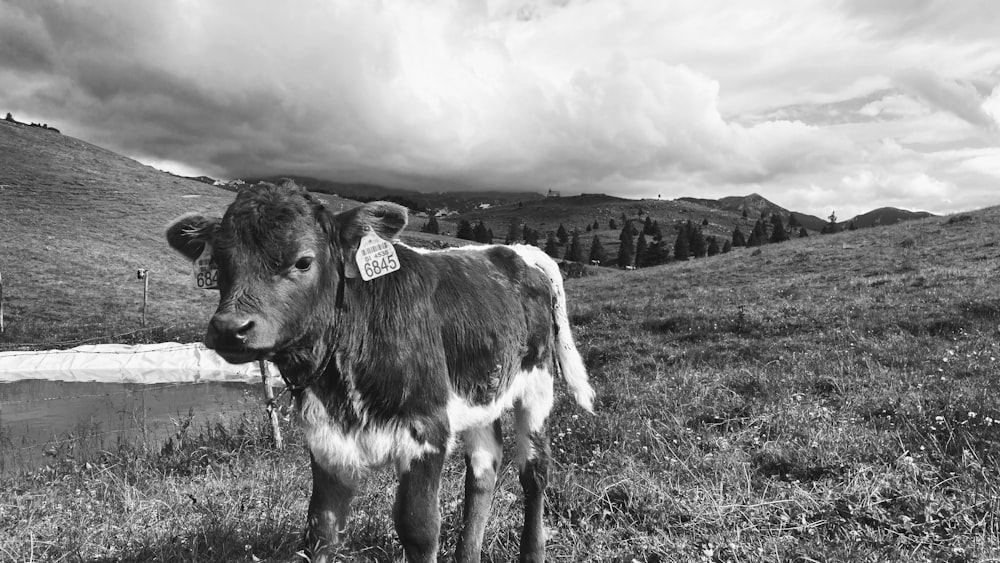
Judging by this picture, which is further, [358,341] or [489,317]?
[489,317]

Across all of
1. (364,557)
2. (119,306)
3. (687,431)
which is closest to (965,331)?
(687,431)

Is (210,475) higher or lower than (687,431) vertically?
lower

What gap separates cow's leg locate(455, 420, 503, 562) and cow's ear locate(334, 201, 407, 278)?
182cm

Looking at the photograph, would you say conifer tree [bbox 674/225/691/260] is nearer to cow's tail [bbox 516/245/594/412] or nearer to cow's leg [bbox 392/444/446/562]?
cow's tail [bbox 516/245/594/412]

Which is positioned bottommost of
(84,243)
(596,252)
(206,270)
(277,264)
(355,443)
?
(596,252)

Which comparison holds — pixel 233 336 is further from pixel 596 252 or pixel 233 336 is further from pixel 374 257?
pixel 596 252

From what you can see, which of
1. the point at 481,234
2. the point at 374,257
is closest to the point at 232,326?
the point at 374,257

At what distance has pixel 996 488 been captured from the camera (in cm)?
413

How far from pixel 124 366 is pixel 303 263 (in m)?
17.3

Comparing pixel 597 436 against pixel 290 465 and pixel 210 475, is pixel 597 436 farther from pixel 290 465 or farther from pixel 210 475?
pixel 210 475

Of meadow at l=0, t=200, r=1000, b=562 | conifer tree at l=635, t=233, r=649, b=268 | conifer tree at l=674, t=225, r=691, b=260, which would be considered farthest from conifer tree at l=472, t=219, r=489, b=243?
meadow at l=0, t=200, r=1000, b=562

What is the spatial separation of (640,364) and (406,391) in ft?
31.2

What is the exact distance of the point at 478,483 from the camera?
441 cm

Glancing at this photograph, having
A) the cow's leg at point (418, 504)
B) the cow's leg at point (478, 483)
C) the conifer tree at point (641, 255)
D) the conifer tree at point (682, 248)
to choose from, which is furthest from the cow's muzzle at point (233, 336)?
the conifer tree at point (682, 248)
